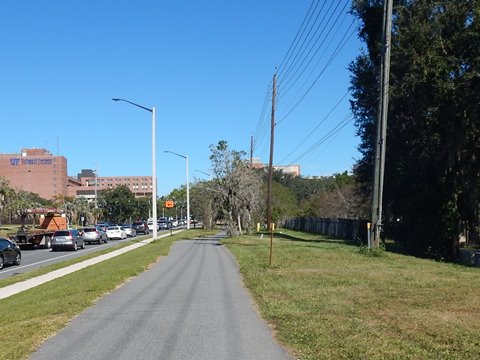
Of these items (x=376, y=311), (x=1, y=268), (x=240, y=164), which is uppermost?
(x=240, y=164)

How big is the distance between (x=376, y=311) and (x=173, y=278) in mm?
8285

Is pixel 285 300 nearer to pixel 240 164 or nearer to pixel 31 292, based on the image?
pixel 31 292

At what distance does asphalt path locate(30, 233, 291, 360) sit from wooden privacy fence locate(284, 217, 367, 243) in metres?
17.4

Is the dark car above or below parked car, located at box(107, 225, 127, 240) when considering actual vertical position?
above

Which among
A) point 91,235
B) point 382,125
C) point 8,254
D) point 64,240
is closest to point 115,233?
point 91,235

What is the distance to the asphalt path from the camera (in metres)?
7.48

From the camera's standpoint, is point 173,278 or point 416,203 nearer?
point 173,278

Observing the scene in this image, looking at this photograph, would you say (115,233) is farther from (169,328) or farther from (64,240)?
(169,328)

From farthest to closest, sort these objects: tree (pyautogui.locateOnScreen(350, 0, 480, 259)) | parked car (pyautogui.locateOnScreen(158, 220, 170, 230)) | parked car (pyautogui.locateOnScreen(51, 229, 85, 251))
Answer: parked car (pyautogui.locateOnScreen(158, 220, 170, 230))
parked car (pyautogui.locateOnScreen(51, 229, 85, 251))
tree (pyautogui.locateOnScreen(350, 0, 480, 259))

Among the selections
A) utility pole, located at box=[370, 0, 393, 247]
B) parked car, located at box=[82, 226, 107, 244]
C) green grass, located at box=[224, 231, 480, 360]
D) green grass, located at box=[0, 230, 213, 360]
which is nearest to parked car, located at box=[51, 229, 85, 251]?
parked car, located at box=[82, 226, 107, 244]

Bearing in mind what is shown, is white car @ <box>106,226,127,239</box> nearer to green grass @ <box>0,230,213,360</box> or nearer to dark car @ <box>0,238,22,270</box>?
dark car @ <box>0,238,22,270</box>

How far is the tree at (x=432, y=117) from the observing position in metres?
23.4

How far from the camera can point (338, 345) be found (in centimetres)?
752

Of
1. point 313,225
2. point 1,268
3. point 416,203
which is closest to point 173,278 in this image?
point 1,268
